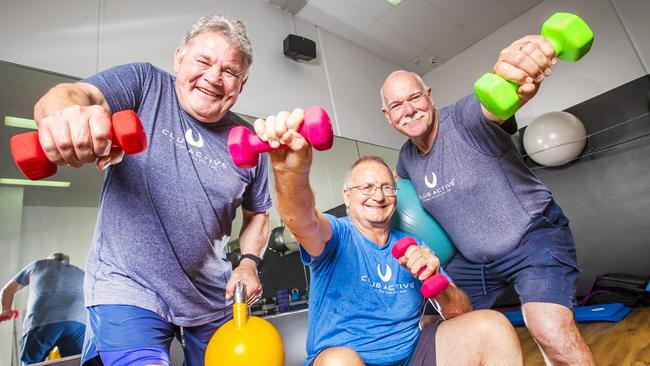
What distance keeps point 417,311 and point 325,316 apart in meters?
0.35

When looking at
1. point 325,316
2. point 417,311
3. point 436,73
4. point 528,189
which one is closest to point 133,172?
point 325,316

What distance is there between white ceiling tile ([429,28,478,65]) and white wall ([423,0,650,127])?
22cm

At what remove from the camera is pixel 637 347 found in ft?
7.23

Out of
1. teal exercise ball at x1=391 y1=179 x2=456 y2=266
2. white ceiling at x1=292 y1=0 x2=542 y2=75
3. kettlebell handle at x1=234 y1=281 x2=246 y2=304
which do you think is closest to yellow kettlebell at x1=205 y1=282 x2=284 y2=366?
kettlebell handle at x1=234 y1=281 x2=246 y2=304

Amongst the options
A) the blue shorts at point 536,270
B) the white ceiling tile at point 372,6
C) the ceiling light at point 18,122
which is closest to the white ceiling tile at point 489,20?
the white ceiling tile at point 372,6

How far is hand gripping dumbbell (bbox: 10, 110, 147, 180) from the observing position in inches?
21.2

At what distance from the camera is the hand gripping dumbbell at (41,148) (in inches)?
21.2

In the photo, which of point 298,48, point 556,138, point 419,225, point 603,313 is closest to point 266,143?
point 419,225

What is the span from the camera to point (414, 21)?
4.66m

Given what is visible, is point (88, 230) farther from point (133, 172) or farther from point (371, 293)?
point (371, 293)

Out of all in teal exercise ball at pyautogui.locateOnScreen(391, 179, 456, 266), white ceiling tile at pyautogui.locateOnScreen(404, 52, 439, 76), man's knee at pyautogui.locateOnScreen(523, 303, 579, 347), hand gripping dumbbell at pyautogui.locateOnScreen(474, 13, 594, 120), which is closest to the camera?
hand gripping dumbbell at pyautogui.locateOnScreen(474, 13, 594, 120)

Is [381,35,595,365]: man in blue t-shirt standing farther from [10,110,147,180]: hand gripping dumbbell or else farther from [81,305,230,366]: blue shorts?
[10,110,147,180]: hand gripping dumbbell

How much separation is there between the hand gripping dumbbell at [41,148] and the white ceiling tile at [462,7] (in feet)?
15.1

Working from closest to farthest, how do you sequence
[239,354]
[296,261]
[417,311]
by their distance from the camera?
[239,354] → [417,311] → [296,261]
